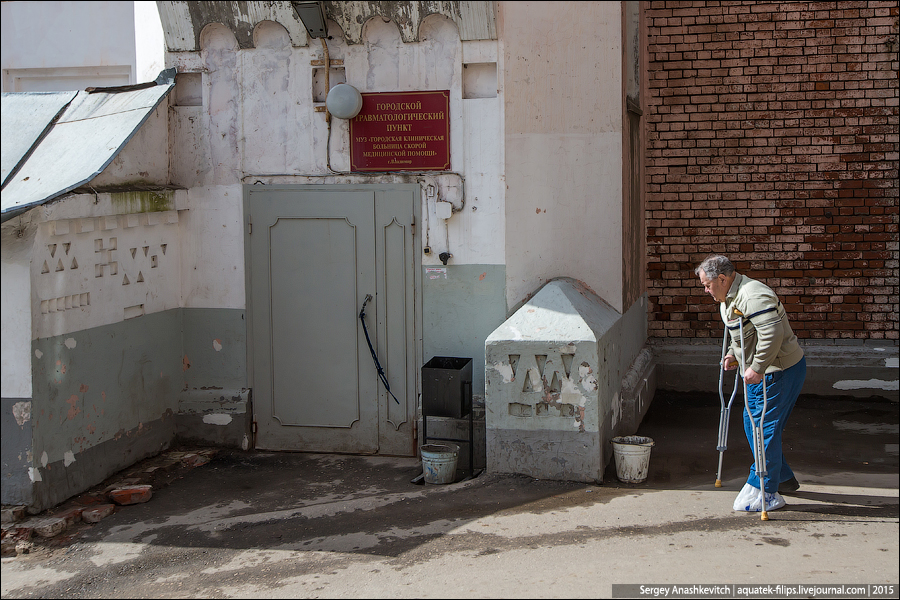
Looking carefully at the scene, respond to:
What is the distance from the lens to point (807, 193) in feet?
30.5

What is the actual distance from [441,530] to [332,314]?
8.69 ft

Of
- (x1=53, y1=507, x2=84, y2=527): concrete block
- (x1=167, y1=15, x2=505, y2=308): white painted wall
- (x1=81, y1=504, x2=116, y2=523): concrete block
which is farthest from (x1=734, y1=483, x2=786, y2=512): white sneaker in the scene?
(x1=53, y1=507, x2=84, y2=527): concrete block

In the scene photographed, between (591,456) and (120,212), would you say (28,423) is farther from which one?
(591,456)

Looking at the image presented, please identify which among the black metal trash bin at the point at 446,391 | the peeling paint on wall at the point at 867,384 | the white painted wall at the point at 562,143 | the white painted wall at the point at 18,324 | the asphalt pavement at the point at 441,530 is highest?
the white painted wall at the point at 562,143

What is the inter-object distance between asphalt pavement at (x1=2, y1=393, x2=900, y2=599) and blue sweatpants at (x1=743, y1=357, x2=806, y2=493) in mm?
281

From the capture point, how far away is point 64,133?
23.8 ft

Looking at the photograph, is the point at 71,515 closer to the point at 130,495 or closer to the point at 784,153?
the point at 130,495

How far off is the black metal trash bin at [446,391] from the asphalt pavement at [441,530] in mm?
581

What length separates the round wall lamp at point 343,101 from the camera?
7.44m

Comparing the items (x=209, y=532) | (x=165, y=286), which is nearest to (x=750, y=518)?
(x=209, y=532)

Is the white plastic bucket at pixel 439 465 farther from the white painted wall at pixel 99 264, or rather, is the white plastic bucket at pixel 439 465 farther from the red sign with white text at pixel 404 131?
the white painted wall at pixel 99 264

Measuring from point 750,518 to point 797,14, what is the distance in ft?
19.2

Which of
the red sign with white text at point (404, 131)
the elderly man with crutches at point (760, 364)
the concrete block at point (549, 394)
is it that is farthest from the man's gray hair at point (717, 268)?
the red sign with white text at point (404, 131)

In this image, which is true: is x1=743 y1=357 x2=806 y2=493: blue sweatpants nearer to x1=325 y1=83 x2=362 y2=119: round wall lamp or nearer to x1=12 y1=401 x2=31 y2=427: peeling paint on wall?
x1=325 y1=83 x2=362 y2=119: round wall lamp
